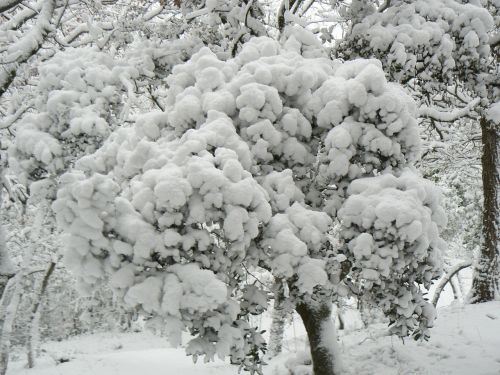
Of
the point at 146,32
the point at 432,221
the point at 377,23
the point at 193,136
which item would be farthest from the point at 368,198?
the point at 146,32

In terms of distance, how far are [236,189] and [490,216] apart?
690 cm

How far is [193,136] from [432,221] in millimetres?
2662

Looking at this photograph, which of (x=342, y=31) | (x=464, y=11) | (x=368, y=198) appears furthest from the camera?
(x=342, y=31)

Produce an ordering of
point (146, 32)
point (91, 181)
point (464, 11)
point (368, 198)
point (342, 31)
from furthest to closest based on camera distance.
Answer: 1. point (342, 31)
2. point (146, 32)
3. point (464, 11)
4. point (368, 198)
5. point (91, 181)

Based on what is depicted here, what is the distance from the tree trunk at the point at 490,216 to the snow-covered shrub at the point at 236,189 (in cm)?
462

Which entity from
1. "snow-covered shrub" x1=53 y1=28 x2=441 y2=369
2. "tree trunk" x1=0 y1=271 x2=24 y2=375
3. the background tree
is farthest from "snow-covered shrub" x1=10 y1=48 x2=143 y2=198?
"tree trunk" x1=0 y1=271 x2=24 y2=375

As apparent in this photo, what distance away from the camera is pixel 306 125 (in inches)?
200

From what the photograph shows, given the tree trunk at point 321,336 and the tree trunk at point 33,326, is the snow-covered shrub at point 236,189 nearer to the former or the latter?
the tree trunk at point 321,336

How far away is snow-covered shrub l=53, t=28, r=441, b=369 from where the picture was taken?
3945mm

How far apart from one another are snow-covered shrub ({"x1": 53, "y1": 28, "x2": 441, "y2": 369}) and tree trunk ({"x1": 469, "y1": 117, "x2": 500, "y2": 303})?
4.62m

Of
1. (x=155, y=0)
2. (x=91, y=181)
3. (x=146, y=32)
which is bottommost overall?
(x=91, y=181)

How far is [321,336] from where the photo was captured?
666cm

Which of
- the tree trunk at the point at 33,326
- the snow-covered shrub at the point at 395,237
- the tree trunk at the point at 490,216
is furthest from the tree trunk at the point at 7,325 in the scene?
the tree trunk at the point at 490,216

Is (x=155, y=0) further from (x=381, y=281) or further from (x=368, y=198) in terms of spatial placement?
(x=381, y=281)
